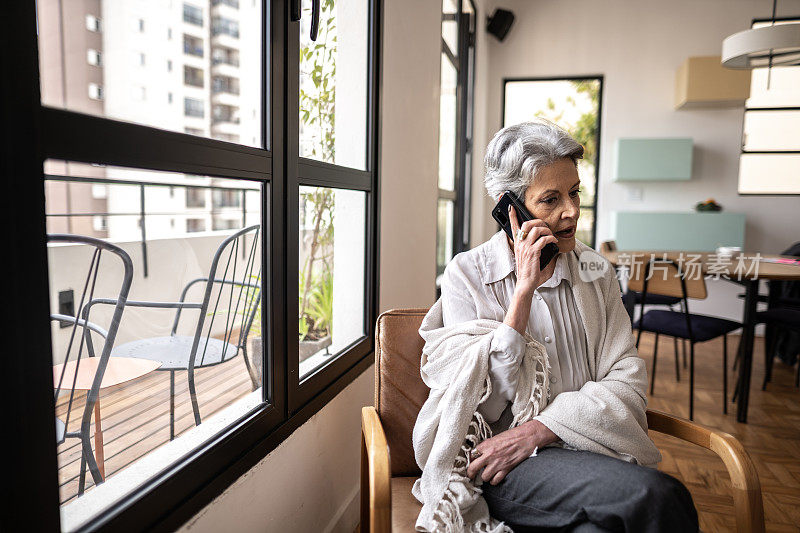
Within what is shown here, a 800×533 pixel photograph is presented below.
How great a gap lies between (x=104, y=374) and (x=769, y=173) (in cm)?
631

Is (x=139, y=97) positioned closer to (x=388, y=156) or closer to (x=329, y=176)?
(x=329, y=176)

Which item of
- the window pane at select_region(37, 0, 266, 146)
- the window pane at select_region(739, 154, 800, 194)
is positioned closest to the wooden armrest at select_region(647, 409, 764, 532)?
the window pane at select_region(37, 0, 266, 146)

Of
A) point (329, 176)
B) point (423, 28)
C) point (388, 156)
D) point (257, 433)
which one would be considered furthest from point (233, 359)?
point (423, 28)

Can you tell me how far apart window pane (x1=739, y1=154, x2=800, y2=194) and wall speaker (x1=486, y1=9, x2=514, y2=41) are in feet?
9.11

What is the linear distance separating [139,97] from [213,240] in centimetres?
57

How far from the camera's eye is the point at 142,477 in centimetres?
102

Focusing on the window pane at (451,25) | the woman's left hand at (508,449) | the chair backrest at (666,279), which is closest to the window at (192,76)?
the woman's left hand at (508,449)

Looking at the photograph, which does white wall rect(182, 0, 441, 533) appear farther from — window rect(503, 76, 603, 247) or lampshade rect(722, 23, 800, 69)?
window rect(503, 76, 603, 247)

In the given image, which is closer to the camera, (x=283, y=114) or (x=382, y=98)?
(x=283, y=114)

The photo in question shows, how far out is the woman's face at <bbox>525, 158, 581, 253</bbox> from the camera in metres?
1.41

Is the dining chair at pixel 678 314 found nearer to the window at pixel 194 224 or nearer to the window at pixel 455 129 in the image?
the window at pixel 455 129

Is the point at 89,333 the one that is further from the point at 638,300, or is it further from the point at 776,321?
the point at 638,300

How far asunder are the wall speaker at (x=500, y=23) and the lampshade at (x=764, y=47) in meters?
2.64

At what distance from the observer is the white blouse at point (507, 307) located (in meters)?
1.39
